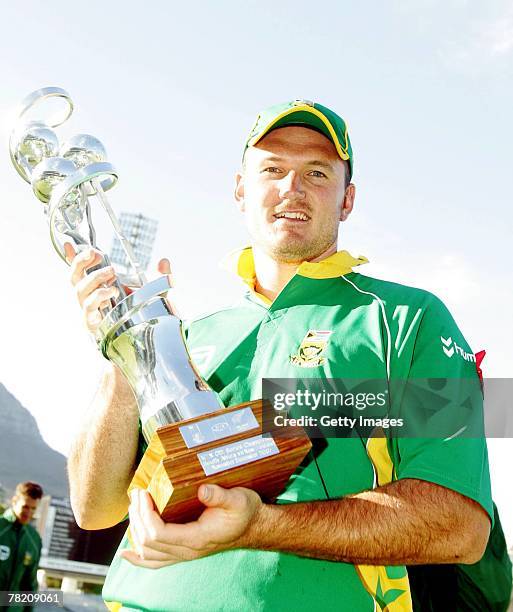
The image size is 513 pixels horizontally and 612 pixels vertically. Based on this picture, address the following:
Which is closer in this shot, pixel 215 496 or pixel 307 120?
pixel 215 496

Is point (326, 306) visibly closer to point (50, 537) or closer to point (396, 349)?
point (396, 349)

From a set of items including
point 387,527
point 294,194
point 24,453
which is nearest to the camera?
point 387,527

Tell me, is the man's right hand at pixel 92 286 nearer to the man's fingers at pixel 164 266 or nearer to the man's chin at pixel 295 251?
the man's fingers at pixel 164 266

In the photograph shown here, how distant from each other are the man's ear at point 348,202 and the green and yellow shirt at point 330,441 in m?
0.25

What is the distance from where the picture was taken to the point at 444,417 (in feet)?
5.87

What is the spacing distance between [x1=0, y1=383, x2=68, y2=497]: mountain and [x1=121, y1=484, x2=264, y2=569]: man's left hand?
6257cm

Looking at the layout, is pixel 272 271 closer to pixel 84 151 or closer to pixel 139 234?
pixel 84 151

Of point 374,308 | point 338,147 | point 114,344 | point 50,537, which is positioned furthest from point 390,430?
point 50,537

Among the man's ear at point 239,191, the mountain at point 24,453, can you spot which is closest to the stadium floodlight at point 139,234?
the man's ear at point 239,191

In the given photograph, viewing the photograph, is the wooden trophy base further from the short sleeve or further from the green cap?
the green cap

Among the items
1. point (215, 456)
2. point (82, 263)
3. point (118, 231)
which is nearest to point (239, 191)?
point (118, 231)

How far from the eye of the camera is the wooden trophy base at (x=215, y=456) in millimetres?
1280

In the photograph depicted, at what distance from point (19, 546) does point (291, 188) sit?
615 cm

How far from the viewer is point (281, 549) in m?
1.52
